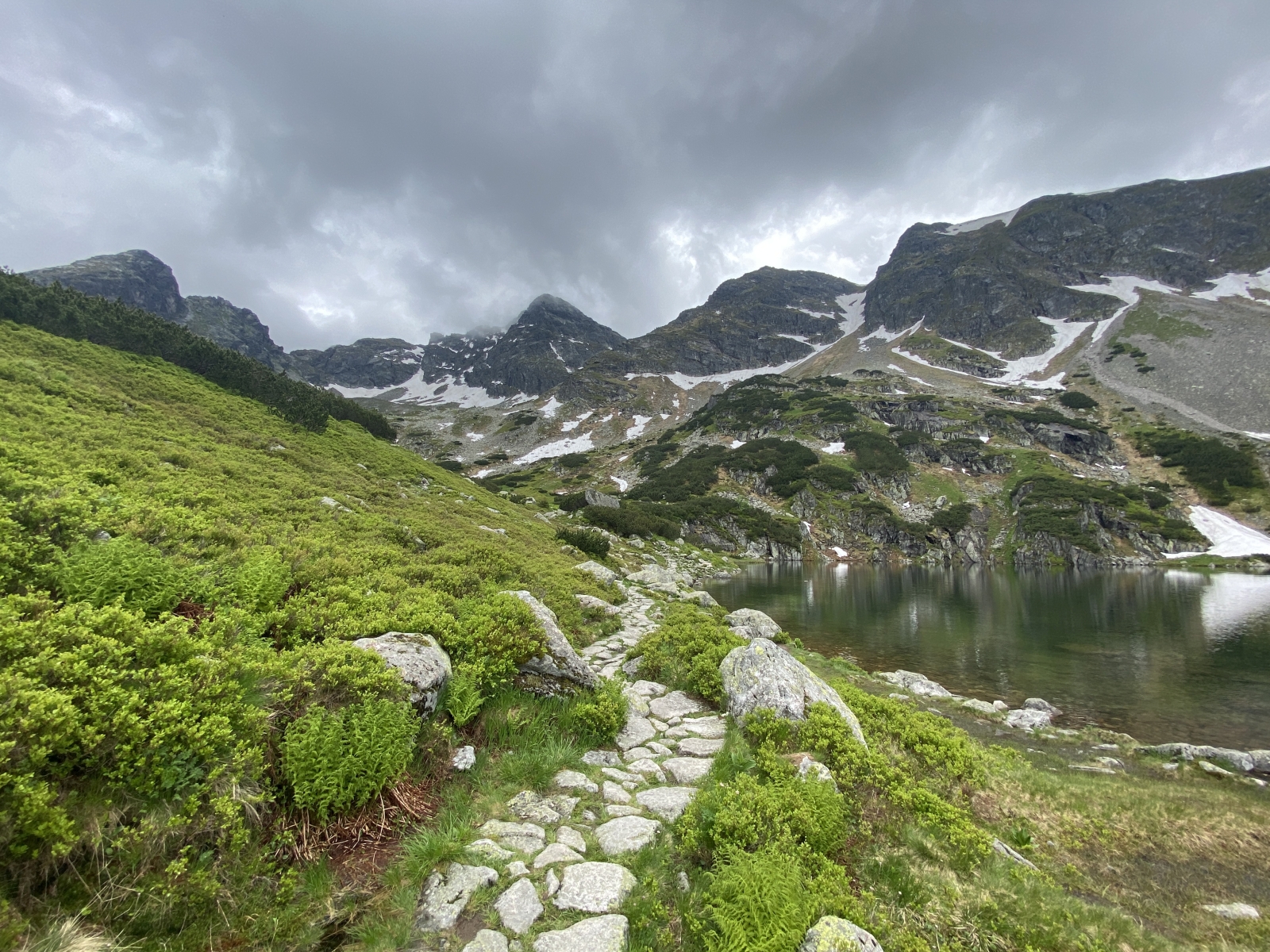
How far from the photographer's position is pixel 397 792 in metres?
5.38

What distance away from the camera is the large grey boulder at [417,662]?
637cm

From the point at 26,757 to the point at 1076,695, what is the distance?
28089 mm

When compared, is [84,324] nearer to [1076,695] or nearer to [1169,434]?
[1076,695]

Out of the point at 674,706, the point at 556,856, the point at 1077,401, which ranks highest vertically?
the point at 1077,401

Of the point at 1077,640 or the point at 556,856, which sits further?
the point at 1077,640

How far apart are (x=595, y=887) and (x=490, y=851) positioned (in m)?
1.12

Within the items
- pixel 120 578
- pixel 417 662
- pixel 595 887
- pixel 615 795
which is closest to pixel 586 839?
pixel 595 887

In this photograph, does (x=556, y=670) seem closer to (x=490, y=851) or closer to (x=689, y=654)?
(x=490, y=851)

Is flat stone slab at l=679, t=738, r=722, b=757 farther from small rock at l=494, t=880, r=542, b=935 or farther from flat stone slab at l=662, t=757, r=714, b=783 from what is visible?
small rock at l=494, t=880, r=542, b=935

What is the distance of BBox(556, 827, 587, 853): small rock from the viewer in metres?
5.27

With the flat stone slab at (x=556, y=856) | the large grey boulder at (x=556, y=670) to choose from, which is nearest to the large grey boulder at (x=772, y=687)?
the large grey boulder at (x=556, y=670)

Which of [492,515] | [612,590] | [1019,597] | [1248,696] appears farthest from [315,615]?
[1019,597]

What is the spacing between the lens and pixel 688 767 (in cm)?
719

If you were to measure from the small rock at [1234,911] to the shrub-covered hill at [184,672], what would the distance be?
35.9 feet
